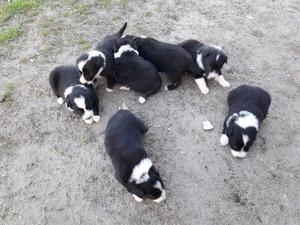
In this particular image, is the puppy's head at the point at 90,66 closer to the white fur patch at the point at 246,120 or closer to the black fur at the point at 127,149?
the black fur at the point at 127,149

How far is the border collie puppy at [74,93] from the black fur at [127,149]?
1.60 feet

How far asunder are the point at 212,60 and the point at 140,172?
7.08ft

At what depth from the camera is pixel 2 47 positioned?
6.96m

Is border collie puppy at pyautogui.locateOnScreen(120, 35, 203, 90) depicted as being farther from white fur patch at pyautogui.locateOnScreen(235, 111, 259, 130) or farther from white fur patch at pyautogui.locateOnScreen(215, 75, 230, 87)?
white fur patch at pyautogui.locateOnScreen(235, 111, 259, 130)

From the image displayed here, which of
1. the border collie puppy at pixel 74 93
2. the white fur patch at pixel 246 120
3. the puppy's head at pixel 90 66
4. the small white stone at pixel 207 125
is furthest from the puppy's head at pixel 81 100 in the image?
the white fur patch at pixel 246 120

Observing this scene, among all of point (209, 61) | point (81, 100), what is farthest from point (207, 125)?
point (81, 100)

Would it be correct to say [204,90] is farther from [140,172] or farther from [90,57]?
[140,172]

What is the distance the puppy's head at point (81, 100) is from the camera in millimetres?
5516

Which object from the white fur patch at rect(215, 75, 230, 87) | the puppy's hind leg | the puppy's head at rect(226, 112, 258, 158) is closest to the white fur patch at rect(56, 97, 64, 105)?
the puppy's hind leg

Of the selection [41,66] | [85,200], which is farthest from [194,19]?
[85,200]

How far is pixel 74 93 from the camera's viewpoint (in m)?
5.53

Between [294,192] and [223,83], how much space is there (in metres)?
1.98

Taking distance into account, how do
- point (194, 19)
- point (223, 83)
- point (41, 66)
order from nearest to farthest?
point (223, 83)
point (41, 66)
point (194, 19)

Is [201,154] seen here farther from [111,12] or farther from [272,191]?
[111,12]
